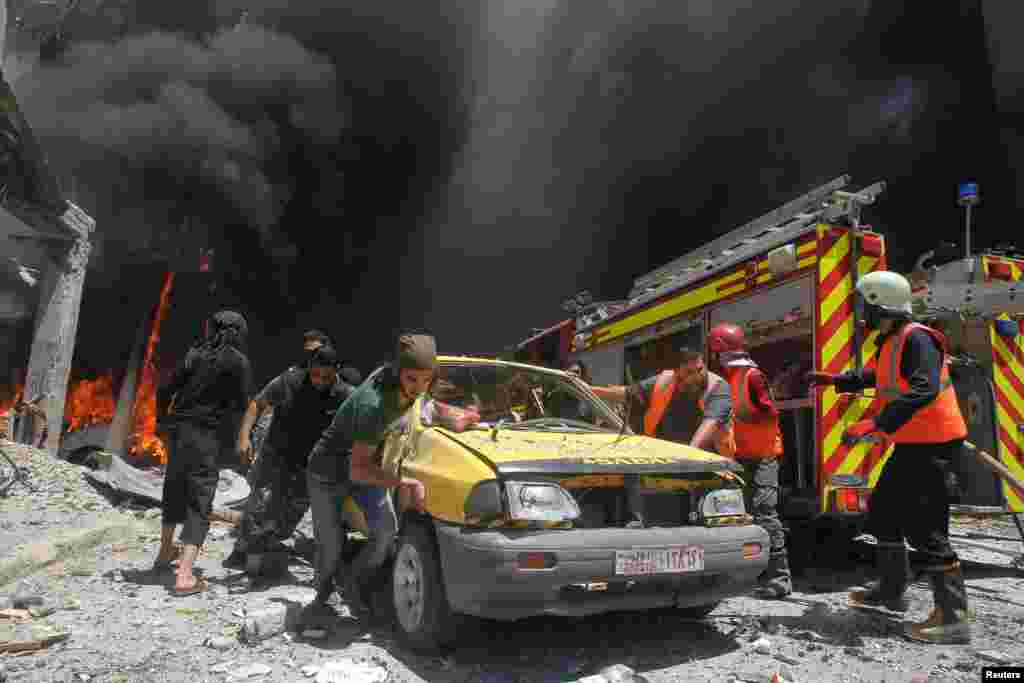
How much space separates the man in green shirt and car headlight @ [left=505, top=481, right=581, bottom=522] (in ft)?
1.73

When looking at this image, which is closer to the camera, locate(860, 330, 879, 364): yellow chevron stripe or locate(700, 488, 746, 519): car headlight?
locate(700, 488, 746, 519): car headlight

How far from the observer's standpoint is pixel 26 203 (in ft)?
31.0

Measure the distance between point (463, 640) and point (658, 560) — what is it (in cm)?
97

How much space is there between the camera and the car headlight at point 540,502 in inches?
105

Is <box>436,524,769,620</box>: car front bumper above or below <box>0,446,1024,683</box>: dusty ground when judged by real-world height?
above

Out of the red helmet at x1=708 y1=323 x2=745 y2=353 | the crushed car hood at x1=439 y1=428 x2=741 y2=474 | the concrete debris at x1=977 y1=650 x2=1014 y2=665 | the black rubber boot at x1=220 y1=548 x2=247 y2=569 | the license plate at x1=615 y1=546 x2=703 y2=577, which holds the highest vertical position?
the red helmet at x1=708 y1=323 x2=745 y2=353

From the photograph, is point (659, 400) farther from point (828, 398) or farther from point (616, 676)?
point (616, 676)

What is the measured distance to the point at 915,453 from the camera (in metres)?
3.34

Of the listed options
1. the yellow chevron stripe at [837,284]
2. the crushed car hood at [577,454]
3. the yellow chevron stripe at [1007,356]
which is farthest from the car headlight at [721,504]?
the yellow chevron stripe at [1007,356]

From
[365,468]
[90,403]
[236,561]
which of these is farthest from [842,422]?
[90,403]

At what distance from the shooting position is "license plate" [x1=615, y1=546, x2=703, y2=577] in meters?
2.68

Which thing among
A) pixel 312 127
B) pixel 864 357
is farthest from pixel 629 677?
pixel 312 127

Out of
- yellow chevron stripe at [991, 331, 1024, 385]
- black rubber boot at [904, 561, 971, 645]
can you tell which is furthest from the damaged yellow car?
yellow chevron stripe at [991, 331, 1024, 385]

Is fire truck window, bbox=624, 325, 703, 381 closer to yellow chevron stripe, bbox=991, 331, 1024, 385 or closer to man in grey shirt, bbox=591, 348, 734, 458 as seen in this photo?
man in grey shirt, bbox=591, 348, 734, 458
